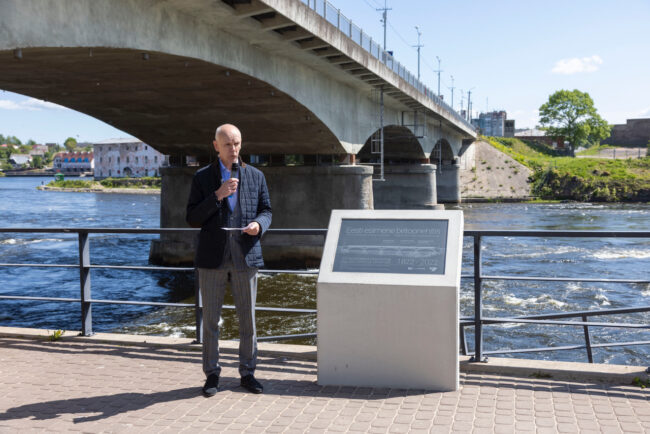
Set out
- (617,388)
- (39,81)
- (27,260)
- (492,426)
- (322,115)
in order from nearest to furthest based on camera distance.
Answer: (492,426), (617,388), (39,81), (322,115), (27,260)

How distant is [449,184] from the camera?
181 feet

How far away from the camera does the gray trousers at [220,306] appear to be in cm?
521

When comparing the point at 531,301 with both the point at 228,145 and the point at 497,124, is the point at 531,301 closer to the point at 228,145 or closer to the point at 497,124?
the point at 228,145

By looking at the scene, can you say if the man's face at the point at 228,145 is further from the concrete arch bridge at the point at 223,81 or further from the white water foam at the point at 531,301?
the white water foam at the point at 531,301

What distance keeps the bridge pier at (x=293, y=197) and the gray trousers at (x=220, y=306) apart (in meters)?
18.1

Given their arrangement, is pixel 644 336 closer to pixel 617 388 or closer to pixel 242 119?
pixel 617 388

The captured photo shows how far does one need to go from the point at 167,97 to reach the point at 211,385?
14394 mm

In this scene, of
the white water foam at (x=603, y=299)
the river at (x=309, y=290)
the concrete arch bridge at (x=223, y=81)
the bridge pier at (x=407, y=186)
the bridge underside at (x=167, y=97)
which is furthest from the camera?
the bridge pier at (x=407, y=186)

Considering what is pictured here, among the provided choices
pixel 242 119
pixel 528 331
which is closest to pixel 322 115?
pixel 242 119

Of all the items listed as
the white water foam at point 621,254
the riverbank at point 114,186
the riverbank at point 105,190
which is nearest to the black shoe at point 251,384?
the white water foam at point 621,254

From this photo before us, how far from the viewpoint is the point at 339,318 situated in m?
5.37

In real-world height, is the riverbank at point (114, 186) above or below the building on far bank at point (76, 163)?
below

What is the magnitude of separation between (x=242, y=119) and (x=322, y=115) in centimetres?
258

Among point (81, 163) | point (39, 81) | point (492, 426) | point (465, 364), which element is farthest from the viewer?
point (81, 163)
